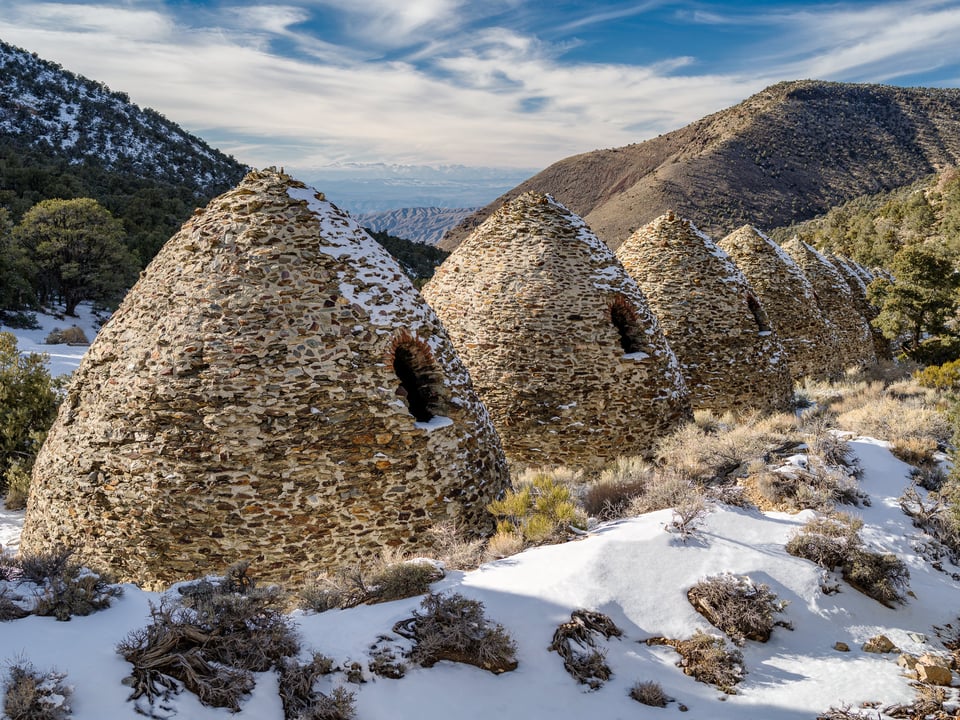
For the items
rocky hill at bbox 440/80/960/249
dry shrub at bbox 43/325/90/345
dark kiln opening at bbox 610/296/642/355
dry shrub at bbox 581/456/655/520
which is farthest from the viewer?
rocky hill at bbox 440/80/960/249

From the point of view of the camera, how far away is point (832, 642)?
16.3 ft

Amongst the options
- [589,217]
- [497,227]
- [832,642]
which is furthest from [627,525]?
[589,217]

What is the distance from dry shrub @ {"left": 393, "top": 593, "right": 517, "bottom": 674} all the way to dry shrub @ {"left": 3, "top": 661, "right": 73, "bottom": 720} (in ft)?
6.70

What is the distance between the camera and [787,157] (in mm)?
83438

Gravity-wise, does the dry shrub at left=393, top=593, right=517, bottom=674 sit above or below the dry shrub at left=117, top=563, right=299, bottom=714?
below

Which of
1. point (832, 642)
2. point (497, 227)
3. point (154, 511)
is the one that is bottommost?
point (832, 642)

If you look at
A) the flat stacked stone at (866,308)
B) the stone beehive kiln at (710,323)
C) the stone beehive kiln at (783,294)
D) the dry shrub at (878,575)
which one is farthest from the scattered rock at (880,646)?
the flat stacked stone at (866,308)

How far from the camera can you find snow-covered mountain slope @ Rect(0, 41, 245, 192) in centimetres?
5712

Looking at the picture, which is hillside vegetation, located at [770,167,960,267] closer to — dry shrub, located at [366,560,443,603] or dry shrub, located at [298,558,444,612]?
dry shrub, located at [366,560,443,603]

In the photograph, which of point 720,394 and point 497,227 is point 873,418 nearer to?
point 720,394

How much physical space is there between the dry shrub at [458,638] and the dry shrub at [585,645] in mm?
382

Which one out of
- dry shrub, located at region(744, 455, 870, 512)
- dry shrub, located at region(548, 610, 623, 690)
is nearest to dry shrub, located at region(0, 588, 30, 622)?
dry shrub, located at region(548, 610, 623, 690)

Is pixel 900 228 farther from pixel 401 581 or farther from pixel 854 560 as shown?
pixel 401 581

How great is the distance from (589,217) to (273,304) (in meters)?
88.7
